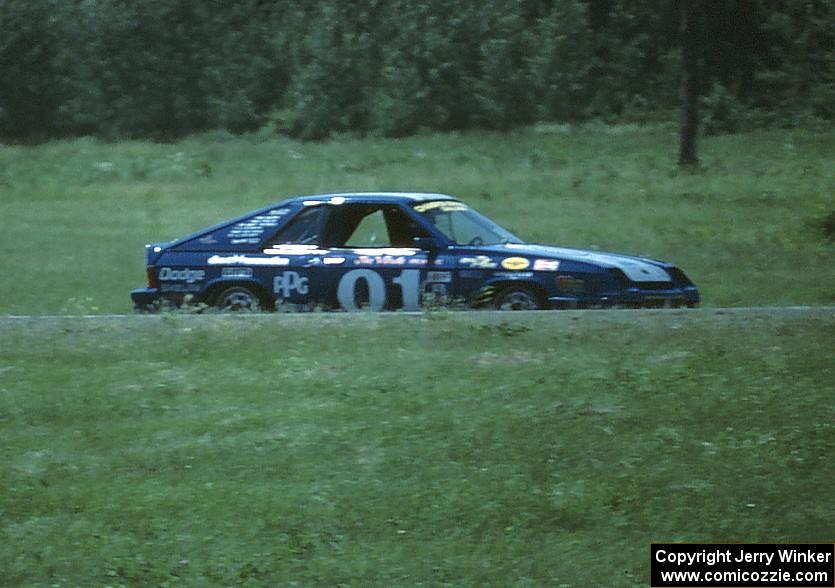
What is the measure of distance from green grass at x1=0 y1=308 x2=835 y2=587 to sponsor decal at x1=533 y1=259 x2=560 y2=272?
5.10 ft

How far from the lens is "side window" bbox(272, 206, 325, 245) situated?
43.5 ft

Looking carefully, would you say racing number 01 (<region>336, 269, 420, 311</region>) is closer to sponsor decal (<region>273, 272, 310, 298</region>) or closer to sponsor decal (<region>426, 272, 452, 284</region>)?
sponsor decal (<region>426, 272, 452, 284</region>)

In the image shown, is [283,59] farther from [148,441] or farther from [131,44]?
[148,441]

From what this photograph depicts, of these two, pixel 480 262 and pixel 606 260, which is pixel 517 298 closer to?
pixel 480 262

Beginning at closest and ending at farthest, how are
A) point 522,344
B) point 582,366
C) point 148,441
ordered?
1. point 148,441
2. point 582,366
3. point 522,344

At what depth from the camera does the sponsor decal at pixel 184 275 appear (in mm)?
13258

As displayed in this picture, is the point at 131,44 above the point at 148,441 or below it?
above

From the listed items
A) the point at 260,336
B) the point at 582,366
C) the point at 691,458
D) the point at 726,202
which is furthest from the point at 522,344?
the point at 726,202

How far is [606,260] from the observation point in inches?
493

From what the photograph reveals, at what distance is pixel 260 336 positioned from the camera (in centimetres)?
1045

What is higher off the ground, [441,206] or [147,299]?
[441,206]

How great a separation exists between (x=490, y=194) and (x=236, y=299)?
17.8 m

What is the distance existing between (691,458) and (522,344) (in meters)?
2.66

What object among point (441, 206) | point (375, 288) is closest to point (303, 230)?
point (375, 288)
